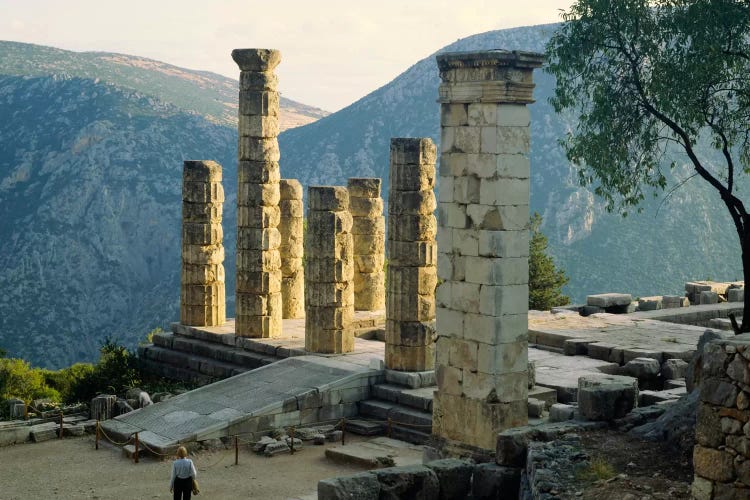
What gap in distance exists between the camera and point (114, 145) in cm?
8894

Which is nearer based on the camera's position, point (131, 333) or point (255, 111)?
point (255, 111)

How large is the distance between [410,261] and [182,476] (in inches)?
294

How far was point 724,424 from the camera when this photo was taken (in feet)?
31.0

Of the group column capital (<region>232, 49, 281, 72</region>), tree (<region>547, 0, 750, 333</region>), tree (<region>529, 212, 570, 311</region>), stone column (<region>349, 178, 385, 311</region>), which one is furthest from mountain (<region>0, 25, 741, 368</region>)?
tree (<region>547, 0, 750, 333</region>)

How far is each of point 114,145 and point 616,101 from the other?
240 feet

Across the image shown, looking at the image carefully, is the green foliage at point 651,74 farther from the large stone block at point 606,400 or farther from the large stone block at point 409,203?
the large stone block at point 606,400

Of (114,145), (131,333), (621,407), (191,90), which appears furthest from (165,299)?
(621,407)

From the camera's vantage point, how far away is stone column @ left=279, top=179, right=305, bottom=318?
2648cm

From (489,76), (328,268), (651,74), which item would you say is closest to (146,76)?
(328,268)

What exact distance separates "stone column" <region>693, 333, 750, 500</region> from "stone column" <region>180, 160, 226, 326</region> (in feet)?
54.9

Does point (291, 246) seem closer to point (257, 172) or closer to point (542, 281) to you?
point (257, 172)

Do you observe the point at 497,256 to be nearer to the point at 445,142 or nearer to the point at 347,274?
the point at 445,142

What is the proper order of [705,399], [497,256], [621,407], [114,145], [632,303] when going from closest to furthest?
[705,399] < [621,407] < [497,256] < [632,303] < [114,145]

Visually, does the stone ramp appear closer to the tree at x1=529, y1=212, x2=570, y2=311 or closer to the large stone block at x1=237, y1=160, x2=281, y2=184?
the large stone block at x1=237, y1=160, x2=281, y2=184
